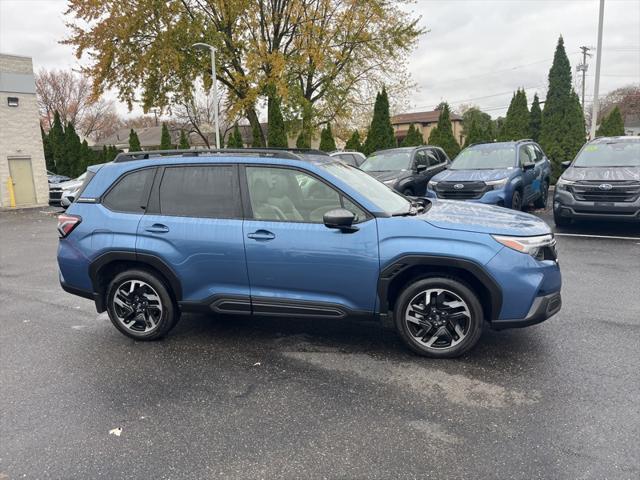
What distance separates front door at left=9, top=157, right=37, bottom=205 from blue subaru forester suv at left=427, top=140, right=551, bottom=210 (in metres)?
19.0

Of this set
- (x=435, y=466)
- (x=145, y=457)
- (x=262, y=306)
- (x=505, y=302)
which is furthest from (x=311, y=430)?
(x=505, y=302)

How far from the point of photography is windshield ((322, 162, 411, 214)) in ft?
13.7

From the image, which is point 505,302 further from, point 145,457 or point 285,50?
point 285,50

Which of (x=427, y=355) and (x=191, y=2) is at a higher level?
(x=191, y=2)

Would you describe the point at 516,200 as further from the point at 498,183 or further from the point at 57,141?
the point at 57,141

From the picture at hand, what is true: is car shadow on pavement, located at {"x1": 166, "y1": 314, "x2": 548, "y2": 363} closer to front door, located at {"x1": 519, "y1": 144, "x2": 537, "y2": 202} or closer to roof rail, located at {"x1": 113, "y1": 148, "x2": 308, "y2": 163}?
roof rail, located at {"x1": 113, "y1": 148, "x2": 308, "y2": 163}

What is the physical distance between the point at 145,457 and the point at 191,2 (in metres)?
25.2

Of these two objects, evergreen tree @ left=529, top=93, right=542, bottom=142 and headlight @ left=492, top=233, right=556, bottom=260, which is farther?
evergreen tree @ left=529, top=93, right=542, bottom=142

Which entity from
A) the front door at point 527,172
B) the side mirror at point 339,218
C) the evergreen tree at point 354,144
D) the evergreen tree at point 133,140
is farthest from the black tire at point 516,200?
the evergreen tree at point 133,140

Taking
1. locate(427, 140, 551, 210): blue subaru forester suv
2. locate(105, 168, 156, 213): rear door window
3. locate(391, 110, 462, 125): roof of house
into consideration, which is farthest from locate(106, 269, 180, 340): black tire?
locate(391, 110, 462, 125): roof of house

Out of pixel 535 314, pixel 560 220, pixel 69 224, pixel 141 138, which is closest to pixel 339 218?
pixel 535 314

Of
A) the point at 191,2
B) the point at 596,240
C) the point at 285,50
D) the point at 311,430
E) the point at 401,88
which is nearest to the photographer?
the point at 311,430

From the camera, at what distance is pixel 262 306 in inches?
163

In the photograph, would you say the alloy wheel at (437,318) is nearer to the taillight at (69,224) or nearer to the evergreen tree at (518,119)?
the taillight at (69,224)
